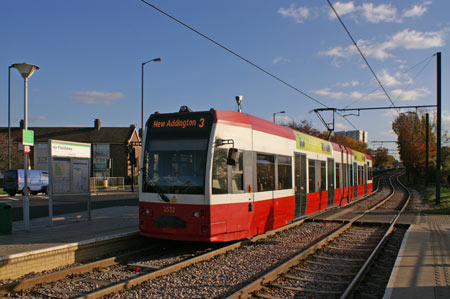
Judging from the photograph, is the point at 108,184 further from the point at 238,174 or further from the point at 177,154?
the point at 238,174

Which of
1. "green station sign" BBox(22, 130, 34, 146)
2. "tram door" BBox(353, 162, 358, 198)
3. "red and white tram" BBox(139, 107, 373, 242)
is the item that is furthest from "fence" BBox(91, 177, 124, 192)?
"red and white tram" BBox(139, 107, 373, 242)

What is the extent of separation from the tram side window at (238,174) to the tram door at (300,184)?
3.99m

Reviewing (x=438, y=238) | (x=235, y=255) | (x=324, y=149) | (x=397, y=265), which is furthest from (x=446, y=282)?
(x=324, y=149)

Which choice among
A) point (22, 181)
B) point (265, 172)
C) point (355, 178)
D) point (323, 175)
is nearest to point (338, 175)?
point (323, 175)

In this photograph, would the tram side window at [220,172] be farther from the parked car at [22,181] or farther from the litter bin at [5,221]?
the parked car at [22,181]

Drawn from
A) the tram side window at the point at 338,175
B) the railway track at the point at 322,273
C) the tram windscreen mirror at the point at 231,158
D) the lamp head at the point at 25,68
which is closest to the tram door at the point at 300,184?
the railway track at the point at 322,273

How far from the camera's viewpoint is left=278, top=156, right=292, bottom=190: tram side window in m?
11.8

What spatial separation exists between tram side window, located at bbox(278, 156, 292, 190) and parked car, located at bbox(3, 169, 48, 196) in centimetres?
2511

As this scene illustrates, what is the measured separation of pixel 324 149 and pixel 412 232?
18.7ft

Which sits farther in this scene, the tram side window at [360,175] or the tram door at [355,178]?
the tram side window at [360,175]

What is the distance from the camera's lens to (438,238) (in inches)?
445

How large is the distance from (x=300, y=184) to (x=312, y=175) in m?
→ 1.75

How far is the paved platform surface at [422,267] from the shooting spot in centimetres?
604

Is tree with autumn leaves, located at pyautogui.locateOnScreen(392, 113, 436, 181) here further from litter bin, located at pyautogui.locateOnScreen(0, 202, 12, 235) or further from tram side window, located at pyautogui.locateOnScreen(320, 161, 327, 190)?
litter bin, located at pyautogui.locateOnScreen(0, 202, 12, 235)
